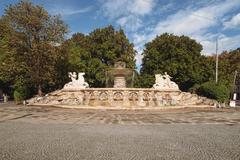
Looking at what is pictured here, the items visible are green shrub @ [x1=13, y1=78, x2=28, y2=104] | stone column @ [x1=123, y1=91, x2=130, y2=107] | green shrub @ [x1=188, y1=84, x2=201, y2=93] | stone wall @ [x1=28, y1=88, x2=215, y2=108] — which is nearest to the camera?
stone column @ [x1=123, y1=91, x2=130, y2=107]

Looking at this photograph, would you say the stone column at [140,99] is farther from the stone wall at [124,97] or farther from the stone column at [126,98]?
the stone column at [126,98]

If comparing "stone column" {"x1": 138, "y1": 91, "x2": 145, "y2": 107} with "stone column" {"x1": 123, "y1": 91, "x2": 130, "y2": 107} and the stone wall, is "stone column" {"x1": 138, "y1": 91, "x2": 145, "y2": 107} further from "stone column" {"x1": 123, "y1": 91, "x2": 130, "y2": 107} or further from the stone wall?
"stone column" {"x1": 123, "y1": 91, "x2": 130, "y2": 107}

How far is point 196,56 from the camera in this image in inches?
2005

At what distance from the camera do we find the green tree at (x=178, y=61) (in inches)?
1934

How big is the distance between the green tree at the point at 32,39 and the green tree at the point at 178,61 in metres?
20.0

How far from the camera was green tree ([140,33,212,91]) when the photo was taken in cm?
4912

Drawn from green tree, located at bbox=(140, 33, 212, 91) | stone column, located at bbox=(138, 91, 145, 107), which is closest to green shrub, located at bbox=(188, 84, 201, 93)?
green tree, located at bbox=(140, 33, 212, 91)

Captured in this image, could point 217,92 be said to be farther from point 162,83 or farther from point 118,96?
point 118,96

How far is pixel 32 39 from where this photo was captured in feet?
113

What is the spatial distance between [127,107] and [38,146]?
17345 mm

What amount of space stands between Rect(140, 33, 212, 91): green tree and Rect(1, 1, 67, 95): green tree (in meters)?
20.0

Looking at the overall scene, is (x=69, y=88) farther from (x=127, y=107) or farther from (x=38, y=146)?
(x=38, y=146)

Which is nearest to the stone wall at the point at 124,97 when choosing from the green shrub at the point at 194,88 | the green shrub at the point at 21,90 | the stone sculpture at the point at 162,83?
the stone sculpture at the point at 162,83

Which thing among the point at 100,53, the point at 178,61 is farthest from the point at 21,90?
the point at 178,61
